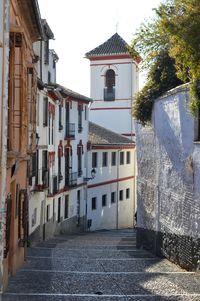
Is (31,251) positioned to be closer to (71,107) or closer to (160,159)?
(160,159)

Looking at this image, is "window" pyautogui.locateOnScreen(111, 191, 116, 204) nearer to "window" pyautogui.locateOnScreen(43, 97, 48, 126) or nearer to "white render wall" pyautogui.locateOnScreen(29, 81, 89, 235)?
"white render wall" pyautogui.locateOnScreen(29, 81, 89, 235)

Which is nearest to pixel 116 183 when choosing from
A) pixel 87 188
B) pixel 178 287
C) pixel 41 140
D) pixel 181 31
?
pixel 87 188

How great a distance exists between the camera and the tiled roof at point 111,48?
42.9m

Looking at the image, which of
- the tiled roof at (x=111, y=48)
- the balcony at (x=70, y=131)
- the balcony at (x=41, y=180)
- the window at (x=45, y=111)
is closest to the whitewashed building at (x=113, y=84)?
the tiled roof at (x=111, y=48)

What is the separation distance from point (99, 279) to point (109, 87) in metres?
31.2

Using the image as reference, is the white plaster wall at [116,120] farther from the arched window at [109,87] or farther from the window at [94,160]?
the window at [94,160]

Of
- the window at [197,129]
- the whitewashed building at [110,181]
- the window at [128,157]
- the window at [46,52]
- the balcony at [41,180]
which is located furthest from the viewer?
the window at [128,157]

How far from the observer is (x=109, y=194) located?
39.2m

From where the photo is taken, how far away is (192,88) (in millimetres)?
12516

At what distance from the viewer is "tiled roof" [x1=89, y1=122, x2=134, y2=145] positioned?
37.9m

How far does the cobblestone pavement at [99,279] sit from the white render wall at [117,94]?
25114 mm

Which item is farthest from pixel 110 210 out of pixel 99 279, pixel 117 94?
pixel 99 279

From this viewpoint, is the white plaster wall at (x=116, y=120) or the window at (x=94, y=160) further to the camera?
the white plaster wall at (x=116, y=120)

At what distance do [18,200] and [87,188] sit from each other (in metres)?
21.0
